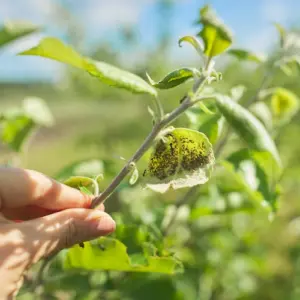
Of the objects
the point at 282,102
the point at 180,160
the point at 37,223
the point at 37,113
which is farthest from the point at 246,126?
the point at 37,113

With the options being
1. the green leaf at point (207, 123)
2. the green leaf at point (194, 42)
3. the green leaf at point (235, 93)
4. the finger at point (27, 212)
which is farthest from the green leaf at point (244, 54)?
the finger at point (27, 212)

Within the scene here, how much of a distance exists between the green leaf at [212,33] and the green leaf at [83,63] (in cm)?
13

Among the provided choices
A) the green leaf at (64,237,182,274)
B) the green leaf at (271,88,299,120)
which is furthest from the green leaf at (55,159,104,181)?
the green leaf at (271,88,299,120)

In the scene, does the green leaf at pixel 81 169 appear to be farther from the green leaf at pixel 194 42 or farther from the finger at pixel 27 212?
the green leaf at pixel 194 42

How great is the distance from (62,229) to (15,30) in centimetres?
45

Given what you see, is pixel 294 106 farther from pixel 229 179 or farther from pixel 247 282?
pixel 247 282

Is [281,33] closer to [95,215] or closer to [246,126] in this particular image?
[246,126]

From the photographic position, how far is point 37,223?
34.2 inches

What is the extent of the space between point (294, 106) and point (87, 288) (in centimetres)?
89

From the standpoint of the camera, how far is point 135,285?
161 centimetres

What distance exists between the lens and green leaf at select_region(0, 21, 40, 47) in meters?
1.05

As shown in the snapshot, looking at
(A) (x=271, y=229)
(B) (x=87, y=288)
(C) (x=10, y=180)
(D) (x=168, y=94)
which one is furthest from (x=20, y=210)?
(A) (x=271, y=229)

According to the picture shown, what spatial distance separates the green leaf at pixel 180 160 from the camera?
879mm

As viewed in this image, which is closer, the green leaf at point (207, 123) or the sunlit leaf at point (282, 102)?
the green leaf at point (207, 123)
